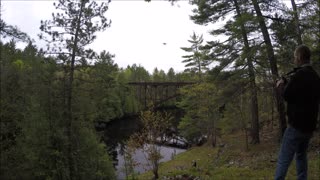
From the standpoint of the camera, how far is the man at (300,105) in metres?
4.00

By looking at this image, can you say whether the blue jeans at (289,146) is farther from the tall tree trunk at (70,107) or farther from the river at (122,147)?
the river at (122,147)

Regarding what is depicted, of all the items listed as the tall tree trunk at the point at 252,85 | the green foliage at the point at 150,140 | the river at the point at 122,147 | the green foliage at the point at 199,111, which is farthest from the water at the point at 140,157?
the tall tree trunk at the point at 252,85

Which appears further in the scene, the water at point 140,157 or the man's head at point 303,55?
the water at point 140,157

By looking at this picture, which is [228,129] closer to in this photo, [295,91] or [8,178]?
[8,178]

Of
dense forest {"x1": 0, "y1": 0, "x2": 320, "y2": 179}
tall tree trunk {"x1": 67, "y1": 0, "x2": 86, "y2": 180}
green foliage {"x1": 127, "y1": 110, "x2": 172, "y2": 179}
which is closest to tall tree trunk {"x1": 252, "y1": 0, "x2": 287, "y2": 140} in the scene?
dense forest {"x1": 0, "y1": 0, "x2": 320, "y2": 179}

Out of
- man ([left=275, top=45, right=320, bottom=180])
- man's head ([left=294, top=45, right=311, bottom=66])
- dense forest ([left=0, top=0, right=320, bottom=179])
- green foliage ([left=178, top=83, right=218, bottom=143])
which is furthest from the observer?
green foliage ([left=178, top=83, right=218, bottom=143])

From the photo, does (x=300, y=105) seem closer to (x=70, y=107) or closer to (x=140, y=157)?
(x=70, y=107)

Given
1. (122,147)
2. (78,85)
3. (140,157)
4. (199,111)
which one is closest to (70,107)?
(78,85)

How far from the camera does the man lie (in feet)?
13.1

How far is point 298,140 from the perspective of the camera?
4090 mm

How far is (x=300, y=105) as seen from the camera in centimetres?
401

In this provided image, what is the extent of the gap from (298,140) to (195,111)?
1055 inches

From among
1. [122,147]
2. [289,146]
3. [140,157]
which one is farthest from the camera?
[122,147]

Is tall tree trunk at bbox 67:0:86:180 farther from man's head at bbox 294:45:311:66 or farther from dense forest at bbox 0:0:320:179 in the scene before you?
man's head at bbox 294:45:311:66
